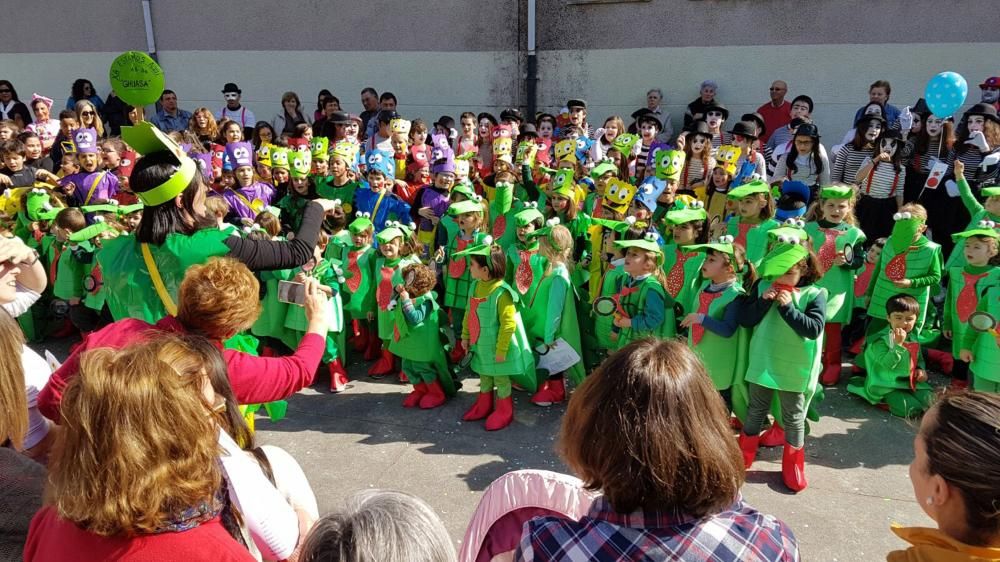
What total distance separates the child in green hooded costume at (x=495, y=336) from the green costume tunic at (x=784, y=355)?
4.93ft

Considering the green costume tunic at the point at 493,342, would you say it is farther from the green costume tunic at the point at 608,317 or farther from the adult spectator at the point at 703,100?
the adult spectator at the point at 703,100

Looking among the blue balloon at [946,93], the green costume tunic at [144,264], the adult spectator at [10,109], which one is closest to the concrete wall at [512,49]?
the adult spectator at [10,109]

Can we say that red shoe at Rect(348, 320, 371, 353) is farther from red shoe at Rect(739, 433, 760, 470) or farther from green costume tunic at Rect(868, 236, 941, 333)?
green costume tunic at Rect(868, 236, 941, 333)

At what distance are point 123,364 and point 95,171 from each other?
690cm

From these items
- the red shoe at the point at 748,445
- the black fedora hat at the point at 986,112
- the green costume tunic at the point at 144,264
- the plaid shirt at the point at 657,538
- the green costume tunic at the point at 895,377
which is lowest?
the red shoe at the point at 748,445

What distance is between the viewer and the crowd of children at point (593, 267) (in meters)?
4.12

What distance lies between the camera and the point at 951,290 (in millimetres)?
4746

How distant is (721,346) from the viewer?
13.6 feet

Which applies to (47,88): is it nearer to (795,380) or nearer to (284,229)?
(284,229)

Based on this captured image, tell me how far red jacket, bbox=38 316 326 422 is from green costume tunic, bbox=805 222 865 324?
3.96 metres

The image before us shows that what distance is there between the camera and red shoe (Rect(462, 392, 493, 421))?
16.1 feet

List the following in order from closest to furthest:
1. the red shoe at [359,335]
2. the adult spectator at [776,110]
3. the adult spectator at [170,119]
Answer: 1. the red shoe at [359,335]
2. the adult spectator at [776,110]
3. the adult spectator at [170,119]

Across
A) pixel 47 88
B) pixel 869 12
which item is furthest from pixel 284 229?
pixel 47 88

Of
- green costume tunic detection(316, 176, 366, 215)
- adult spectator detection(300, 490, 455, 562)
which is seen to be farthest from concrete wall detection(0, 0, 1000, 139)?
adult spectator detection(300, 490, 455, 562)
